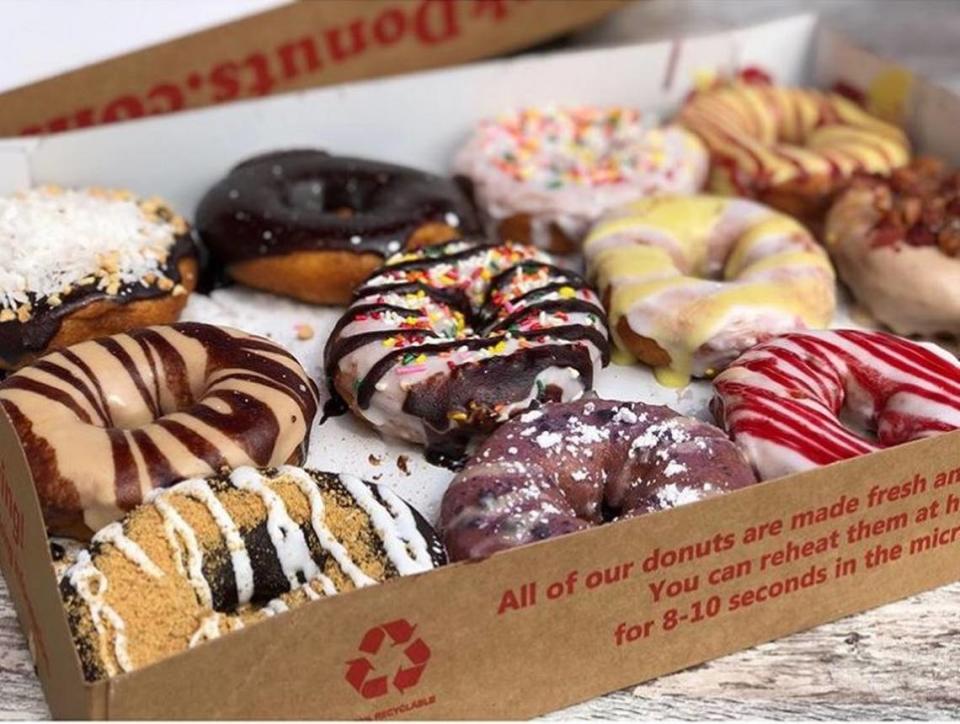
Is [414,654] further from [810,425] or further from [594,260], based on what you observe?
[594,260]

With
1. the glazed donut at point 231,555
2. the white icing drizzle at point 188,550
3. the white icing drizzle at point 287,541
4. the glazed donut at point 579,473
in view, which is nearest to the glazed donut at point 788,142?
the glazed donut at point 579,473

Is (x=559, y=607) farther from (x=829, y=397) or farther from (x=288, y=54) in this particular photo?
(x=288, y=54)

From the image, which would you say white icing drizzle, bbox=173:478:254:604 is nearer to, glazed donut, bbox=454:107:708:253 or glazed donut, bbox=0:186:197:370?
glazed donut, bbox=0:186:197:370

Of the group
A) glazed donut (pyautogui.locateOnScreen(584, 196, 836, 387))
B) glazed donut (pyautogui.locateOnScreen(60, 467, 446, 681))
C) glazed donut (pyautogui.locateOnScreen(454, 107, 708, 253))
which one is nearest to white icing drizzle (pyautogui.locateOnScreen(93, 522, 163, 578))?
glazed donut (pyautogui.locateOnScreen(60, 467, 446, 681))

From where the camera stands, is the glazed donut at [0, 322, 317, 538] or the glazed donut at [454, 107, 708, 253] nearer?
the glazed donut at [0, 322, 317, 538]

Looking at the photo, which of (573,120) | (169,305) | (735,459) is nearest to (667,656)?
(735,459)

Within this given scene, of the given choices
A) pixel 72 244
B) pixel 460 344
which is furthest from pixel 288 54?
pixel 460 344

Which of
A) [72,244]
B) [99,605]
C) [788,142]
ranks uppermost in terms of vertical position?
[72,244]
